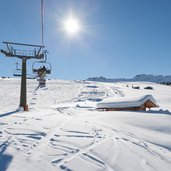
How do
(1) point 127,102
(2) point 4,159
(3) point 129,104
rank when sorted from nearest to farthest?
(2) point 4,159
(3) point 129,104
(1) point 127,102

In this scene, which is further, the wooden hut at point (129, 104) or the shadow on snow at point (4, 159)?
the wooden hut at point (129, 104)

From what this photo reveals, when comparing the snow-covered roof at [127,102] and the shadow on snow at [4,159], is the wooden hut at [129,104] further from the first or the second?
the shadow on snow at [4,159]

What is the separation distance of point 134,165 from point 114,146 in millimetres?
1820

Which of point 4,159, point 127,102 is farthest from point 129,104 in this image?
point 4,159

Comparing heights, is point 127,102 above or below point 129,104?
above

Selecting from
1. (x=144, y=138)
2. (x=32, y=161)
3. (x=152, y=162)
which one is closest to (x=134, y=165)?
(x=152, y=162)

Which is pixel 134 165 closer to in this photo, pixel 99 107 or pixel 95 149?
pixel 95 149

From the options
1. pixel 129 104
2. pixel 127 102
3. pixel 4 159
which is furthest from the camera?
pixel 127 102

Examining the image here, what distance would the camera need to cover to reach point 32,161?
739cm

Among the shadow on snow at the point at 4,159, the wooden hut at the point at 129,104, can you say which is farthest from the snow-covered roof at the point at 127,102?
the shadow on snow at the point at 4,159

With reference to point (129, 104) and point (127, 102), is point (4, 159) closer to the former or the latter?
point (129, 104)

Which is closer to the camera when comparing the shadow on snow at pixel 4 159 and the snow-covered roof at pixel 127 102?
the shadow on snow at pixel 4 159

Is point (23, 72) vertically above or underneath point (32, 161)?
above

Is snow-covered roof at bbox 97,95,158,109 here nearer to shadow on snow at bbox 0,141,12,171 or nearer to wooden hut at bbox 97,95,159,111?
wooden hut at bbox 97,95,159,111
